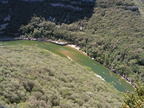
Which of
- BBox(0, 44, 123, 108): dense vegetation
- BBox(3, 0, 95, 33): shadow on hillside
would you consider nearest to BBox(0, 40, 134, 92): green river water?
BBox(3, 0, 95, 33): shadow on hillside

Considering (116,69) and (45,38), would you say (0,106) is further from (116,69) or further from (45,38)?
(45,38)

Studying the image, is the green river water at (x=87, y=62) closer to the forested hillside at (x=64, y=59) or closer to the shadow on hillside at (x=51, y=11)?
the forested hillside at (x=64, y=59)

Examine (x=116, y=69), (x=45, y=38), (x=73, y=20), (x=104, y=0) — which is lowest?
(x=116, y=69)

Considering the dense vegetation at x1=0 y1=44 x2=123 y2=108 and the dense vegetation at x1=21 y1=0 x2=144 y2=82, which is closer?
the dense vegetation at x1=0 y1=44 x2=123 y2=108

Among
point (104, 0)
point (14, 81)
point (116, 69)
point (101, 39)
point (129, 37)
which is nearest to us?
point (14, 81)

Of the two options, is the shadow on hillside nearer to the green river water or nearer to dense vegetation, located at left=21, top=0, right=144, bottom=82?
dense vegetation, located at left=21, top=0, right=144, bottom=82

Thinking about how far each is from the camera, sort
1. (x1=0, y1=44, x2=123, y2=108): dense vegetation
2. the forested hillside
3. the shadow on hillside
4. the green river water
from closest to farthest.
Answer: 1. (x1=0, y1=44, x2=123, y2=108): dense vegetation
2. the forested hillside
3. the green river water
4. the shadow on hillside

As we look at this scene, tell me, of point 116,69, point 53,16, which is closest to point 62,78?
point 116,69

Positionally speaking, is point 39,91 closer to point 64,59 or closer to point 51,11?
point 64,59
